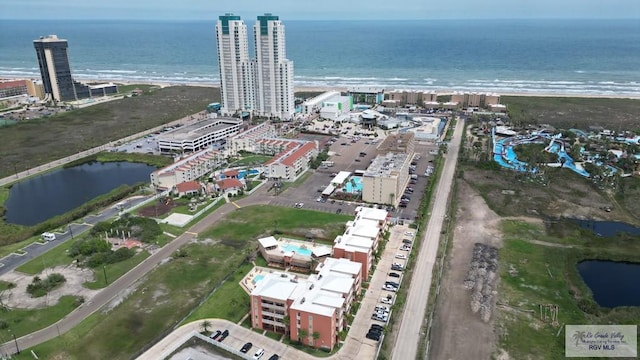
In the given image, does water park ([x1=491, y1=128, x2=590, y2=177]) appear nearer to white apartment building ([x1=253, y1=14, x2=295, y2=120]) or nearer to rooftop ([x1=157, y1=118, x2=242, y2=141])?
white apartment building ([x1=253, y1=14, x2=295, y2=120])

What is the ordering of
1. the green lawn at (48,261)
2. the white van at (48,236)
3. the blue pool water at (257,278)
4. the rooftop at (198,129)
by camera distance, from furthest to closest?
the rooftop at (198,129) → the white van at (48,236) → the green lawn at (48,261) → the blue pool water at (257,278)

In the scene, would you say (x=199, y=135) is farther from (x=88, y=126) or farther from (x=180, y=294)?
(x=180, y=294)

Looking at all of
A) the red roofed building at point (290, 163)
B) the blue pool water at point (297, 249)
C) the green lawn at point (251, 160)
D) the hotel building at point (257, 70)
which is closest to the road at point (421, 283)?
the blue pool water at point (297, 249)

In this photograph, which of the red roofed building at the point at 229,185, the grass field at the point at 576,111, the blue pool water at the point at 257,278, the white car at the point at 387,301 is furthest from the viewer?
the grass field at the point at 576,111

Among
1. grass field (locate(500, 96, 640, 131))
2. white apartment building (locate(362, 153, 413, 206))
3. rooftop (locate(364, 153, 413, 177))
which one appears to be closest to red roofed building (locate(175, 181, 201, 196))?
white apartment building (locate(362, 153, 413, 206))

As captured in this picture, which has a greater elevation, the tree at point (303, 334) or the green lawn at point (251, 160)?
the green lawn at point (251, 160)

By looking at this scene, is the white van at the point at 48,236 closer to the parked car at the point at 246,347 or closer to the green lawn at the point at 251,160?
the parked car at the point at 246,347

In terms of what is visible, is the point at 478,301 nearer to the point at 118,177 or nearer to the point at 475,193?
the point at 475,193

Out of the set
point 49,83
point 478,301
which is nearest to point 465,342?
point 478,301
